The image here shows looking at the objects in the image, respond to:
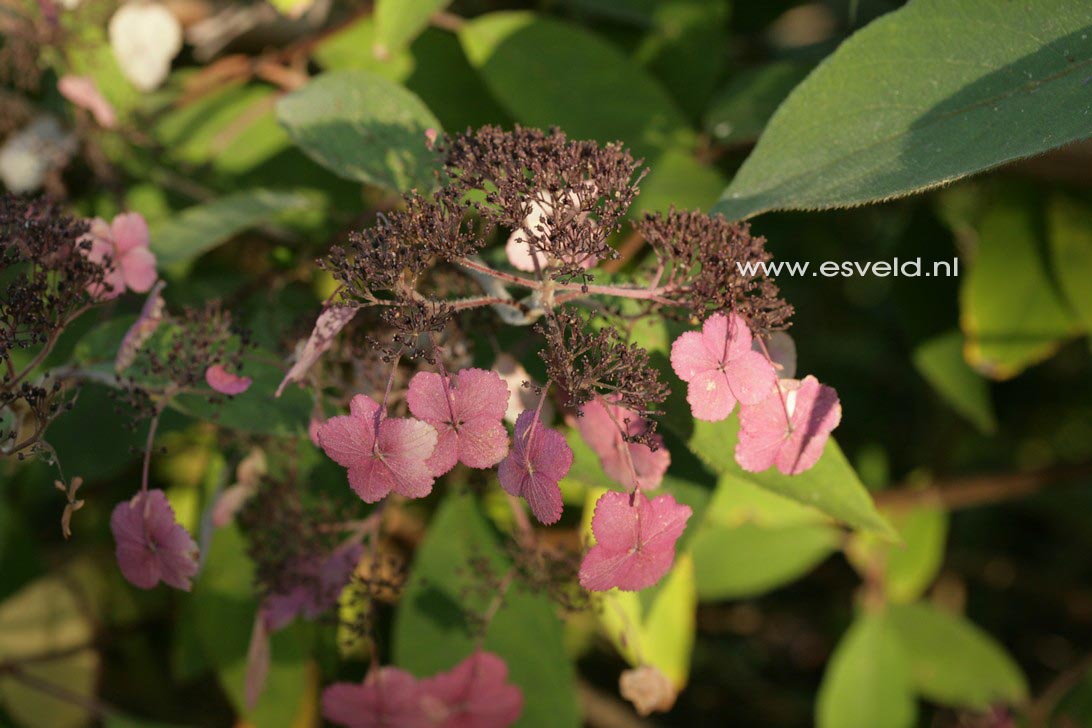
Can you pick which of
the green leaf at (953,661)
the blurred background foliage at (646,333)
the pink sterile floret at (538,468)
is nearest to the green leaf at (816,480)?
the blurred background foliage at (646,333)

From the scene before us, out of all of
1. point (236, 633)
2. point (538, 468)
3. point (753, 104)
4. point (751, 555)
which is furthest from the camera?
point (751, 555)

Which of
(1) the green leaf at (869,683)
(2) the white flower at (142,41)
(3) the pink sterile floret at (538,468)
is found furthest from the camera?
(1) the green leaf at (869,683)

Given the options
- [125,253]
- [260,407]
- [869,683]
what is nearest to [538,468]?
[260,407]

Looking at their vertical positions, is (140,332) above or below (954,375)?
above

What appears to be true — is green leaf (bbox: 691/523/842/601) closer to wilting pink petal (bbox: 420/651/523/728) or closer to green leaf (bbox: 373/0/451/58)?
wilting pink petal (bbox: 420/651/523/728)

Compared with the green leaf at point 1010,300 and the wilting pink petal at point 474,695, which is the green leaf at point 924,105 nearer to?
the wilting pink petal at point 474,695

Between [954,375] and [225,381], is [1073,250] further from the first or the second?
[225,381]

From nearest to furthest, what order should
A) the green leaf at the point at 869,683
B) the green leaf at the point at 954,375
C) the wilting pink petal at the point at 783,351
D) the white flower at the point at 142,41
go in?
the wilting pink petal at the point at 783,351, the white flower at the point at 142,41, the green leaf at the point at 954,375, the green leaf at the point at 869,683
